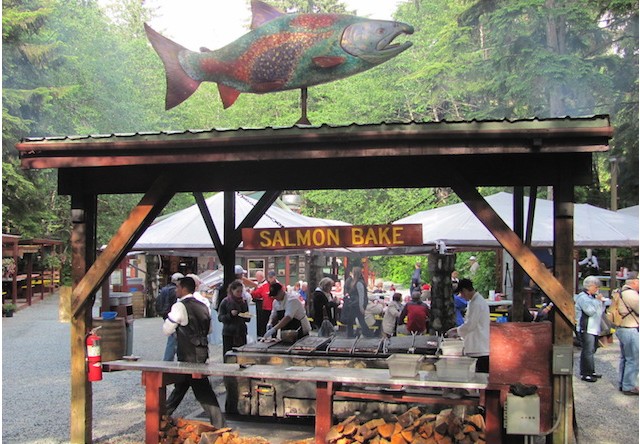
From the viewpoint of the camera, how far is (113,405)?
848cm

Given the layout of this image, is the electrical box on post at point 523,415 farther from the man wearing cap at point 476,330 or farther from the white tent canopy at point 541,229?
the white tent canopy at point 541,229

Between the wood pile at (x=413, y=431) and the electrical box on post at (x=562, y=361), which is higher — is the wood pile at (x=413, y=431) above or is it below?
below

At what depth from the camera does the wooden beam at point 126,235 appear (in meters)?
6.10

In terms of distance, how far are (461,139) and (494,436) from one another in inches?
109

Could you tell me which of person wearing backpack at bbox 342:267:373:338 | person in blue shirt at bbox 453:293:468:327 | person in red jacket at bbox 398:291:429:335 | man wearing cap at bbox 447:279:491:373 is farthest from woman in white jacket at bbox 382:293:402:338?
man wearing cap at bbox 447:279:491:373

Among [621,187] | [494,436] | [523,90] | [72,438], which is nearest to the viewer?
[494,436]

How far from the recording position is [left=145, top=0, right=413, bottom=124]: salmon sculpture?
724 cm

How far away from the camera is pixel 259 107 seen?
35.9 metres

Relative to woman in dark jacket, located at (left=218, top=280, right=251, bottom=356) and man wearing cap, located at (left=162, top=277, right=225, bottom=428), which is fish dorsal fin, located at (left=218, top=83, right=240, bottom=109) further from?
woman in dark jacket, located at (left=218, top=280, right=251, bottom=356)

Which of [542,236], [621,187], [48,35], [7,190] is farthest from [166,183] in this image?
[48,35]

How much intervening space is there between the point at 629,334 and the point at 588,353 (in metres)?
1.02

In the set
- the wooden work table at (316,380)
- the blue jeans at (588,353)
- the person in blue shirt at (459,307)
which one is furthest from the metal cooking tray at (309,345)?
the person in blue shirt at (459,307)

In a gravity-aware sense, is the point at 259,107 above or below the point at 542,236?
above

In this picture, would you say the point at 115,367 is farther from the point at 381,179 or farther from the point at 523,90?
the point at 523,90
